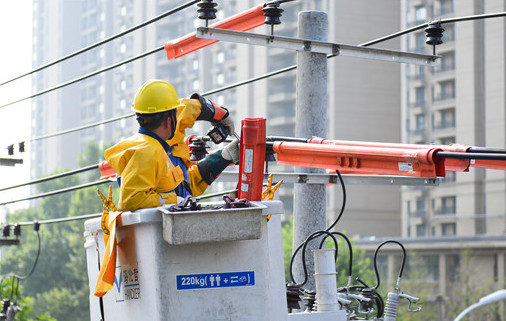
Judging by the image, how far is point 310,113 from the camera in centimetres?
746

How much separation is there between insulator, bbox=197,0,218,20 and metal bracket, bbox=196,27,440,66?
0.29m

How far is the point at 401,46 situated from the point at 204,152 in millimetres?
64110

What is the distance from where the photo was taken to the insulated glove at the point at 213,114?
5.55m

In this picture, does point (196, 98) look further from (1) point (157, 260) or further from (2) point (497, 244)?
(2) point (497, 244)

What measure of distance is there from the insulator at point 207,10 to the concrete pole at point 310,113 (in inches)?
28.2

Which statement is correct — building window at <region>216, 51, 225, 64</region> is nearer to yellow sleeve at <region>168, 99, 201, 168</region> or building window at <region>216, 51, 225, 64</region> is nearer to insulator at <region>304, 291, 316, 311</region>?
yellow sleeve at <region>168, 99, 201, 168</region>

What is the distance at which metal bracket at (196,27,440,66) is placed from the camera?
22.7 feet

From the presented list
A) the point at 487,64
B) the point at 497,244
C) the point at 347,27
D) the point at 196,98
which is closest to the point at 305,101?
the point at 196,98

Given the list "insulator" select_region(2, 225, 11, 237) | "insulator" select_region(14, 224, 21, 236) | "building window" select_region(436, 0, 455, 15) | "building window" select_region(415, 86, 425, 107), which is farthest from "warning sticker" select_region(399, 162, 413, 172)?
"building window" select_region(415, 86, 425, 107)

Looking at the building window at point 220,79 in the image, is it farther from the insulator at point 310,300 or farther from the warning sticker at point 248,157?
the warning sticker at point 248,157

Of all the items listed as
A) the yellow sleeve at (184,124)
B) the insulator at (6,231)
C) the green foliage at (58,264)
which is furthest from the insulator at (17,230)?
the green foliage at (58,264)

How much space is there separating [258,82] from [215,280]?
73.7 meters

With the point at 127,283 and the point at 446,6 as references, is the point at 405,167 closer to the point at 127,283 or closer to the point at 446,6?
the point at 127,283

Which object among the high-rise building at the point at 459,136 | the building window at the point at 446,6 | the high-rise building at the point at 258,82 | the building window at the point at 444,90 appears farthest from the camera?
the high-rise building at the point at 258,82
